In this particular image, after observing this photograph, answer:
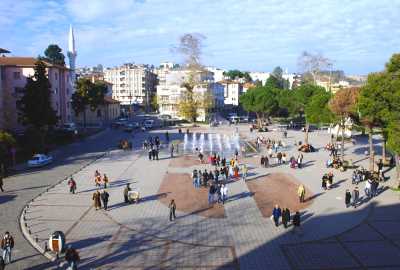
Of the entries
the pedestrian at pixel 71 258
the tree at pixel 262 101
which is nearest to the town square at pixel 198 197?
the pedestrian at pixel 71 258

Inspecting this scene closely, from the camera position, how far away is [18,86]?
5691cm

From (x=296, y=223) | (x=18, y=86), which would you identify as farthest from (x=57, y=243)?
(x=18, y=86)

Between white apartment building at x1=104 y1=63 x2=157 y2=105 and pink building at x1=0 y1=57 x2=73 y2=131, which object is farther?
white apartment building at x1=104 y1=63 x2=157 y2=105

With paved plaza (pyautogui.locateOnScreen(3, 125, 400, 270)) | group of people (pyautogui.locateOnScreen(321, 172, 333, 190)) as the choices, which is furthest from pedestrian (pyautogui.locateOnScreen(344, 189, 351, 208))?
group of people (pyautogui.locateOnScreen(321, 172, 333, 190))

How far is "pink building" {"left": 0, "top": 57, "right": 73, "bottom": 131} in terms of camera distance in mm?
49147

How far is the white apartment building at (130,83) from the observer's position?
144625 millimetres

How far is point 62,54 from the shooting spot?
10262cm

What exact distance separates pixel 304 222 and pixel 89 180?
623 inches

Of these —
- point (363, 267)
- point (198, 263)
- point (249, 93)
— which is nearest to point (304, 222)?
point (363, 267)

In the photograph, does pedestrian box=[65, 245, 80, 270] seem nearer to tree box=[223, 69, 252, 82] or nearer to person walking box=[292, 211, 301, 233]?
person walking box=[292, 211, 301, 233]

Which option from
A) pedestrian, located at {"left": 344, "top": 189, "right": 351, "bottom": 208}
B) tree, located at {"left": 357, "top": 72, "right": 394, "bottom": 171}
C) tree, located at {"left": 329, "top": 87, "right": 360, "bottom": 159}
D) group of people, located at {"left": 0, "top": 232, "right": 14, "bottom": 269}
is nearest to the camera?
group of people, located at {"left": 0, "top": 232, "right": 14, "bottom": 269}

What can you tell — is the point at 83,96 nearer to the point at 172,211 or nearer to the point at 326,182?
the point at 326,182

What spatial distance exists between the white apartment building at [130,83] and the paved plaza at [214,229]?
115051 mm

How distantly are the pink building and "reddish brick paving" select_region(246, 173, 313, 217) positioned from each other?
29536mm
